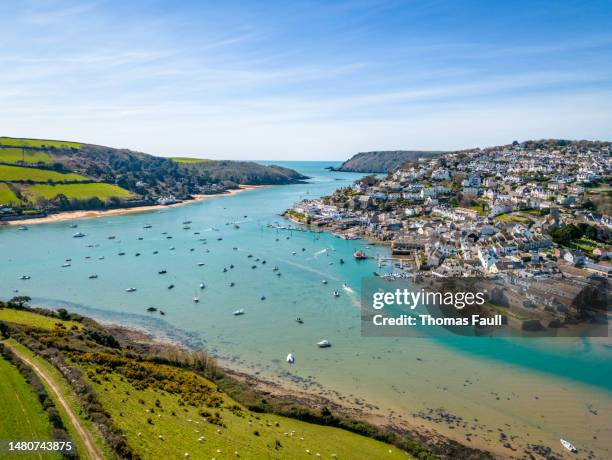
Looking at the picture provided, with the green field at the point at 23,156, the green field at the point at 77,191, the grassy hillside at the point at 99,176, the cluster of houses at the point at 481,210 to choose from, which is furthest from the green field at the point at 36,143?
the cluster of houses at the point at 481,210

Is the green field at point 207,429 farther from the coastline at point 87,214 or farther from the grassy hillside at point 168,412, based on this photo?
the coastline at point 87,214

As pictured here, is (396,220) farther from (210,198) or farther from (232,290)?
(210,198)

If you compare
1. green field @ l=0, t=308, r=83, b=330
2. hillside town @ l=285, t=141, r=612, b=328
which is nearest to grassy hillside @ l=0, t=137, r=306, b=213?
hillside town @ l=285, t=141, r=612, b=328

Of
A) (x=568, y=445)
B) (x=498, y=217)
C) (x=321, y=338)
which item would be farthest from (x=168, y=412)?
(x=498, y=217)

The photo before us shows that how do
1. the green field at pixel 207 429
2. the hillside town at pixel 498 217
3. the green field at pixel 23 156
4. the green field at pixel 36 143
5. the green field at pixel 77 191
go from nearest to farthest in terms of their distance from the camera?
the green field at pixel 207 429 < the hillside town at pixel 498 217 < the green field at pixel 77 191 < the green field at pixel 23 156 < the green field at pixel 36 143

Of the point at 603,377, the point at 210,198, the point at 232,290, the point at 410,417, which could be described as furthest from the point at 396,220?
the point at 210,198

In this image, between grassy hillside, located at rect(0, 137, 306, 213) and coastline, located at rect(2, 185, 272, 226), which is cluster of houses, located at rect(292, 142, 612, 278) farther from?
grassy hillside, located at rect(0, 137, 306, 213)
